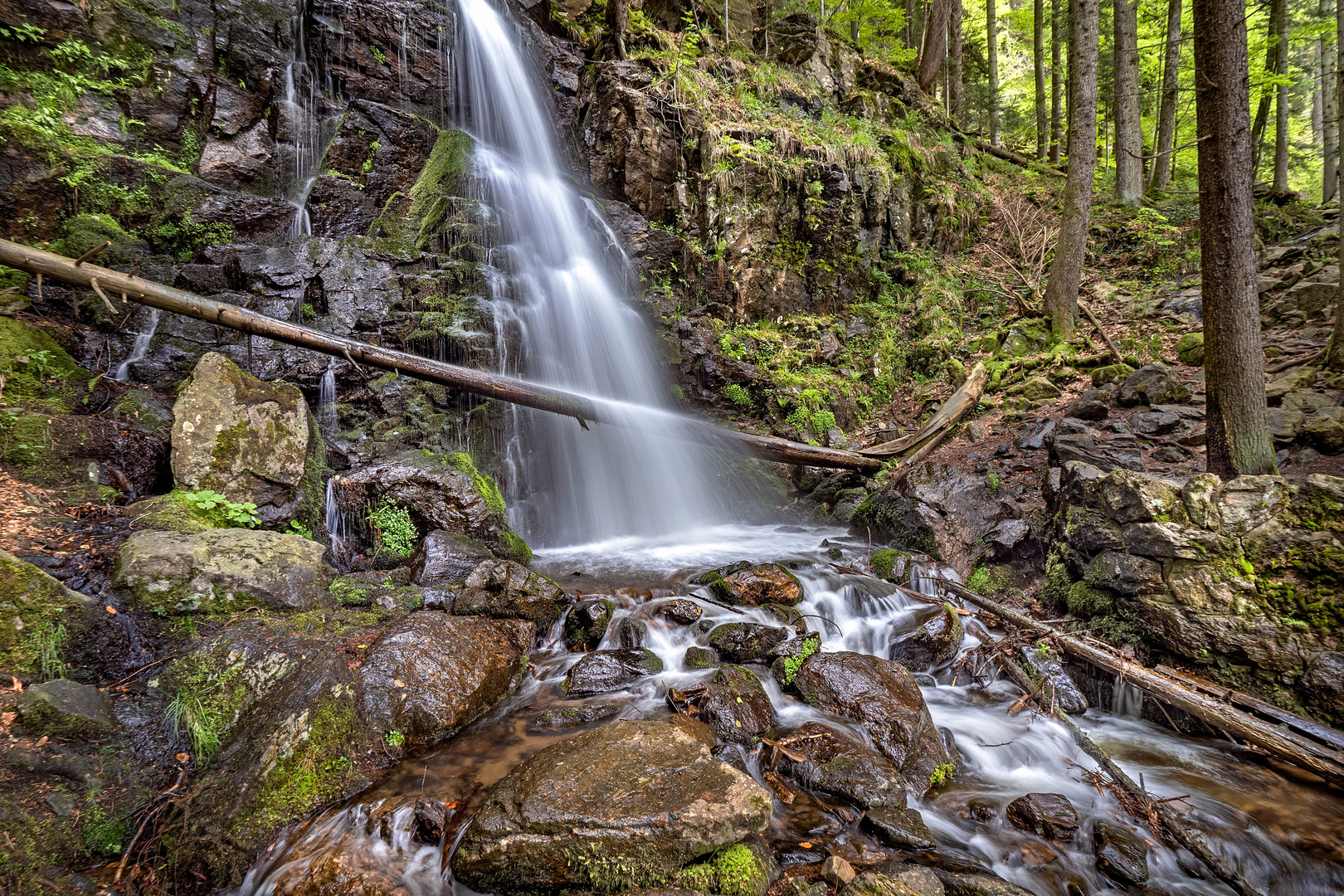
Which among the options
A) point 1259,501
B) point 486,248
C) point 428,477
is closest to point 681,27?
point 486,248

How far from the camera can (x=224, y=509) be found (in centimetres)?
511

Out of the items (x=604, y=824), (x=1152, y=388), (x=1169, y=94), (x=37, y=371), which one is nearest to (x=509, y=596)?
(x=604, y=824)

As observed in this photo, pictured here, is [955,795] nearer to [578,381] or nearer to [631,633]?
[631,633]

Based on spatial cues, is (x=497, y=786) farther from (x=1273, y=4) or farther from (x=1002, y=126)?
(x=1002, y=126)

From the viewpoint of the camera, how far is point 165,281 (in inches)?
308

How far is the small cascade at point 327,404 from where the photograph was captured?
7676 millimetres

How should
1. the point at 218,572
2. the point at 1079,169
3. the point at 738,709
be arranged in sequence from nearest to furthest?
the point at 218,572
the point at 738,709
the point at 1079,169

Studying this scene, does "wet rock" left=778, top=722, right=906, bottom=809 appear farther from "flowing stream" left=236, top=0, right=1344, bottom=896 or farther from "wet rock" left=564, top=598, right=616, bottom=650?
"wet rock" left=564, top=598, right=616, bottom=650

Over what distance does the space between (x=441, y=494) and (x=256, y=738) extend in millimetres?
3404

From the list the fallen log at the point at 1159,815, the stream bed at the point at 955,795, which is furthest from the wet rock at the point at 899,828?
the fallen log at the point at 1159,815

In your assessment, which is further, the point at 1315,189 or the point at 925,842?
the point at 1315,189

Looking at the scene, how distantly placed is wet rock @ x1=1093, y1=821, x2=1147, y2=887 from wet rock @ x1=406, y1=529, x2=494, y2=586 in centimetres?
537

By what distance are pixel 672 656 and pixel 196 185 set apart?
412 inches

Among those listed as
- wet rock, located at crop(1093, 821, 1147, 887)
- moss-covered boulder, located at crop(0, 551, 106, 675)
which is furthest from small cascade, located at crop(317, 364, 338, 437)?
wet rock, located at crop(1093, 821, 1147, 887)
